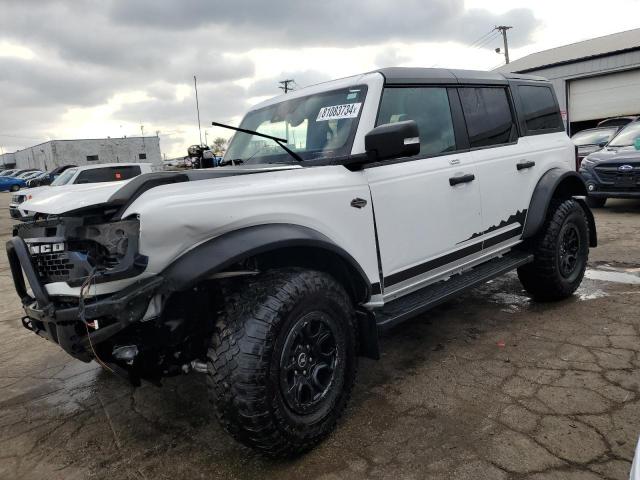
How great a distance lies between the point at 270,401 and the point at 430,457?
2.79 ft

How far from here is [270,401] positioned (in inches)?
84.3

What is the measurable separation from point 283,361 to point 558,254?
293 cm

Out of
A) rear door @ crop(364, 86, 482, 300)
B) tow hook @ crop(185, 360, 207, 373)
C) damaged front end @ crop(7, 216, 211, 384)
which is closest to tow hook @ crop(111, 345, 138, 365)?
damaged front end @ crop(7, 216, 211, 384)

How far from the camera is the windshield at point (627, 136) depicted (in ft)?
30.2

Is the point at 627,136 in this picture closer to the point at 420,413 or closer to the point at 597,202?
the point at 597,202

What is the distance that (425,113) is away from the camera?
3314 mm

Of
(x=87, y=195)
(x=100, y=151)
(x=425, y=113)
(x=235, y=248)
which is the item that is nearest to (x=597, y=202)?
(x=425, y=113)

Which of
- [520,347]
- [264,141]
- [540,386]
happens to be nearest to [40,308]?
[264,141]

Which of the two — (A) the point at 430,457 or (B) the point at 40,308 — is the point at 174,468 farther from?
(A) the point at 430,457

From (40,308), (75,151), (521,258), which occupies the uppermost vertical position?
(75,151)

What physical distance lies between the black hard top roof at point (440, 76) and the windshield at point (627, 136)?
6421mm

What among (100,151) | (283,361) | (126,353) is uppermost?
(100,151)

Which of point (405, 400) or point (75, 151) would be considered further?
point (75, 151)

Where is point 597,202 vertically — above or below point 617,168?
below
